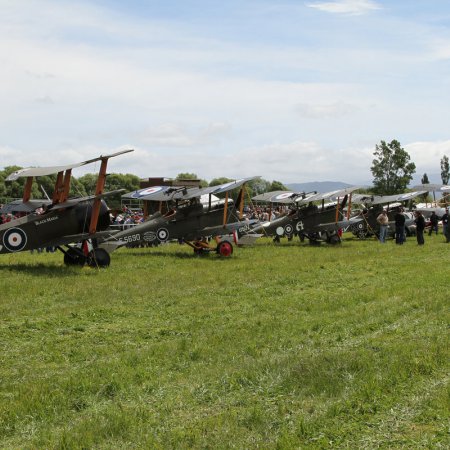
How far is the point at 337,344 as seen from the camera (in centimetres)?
836

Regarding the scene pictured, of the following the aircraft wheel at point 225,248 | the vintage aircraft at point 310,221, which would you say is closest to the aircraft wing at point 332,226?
the vintage aircraft at point 310,221

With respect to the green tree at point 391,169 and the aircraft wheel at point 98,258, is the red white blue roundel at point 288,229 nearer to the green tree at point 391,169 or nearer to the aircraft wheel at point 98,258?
the aircraft wheel at point 98,258

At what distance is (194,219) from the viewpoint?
23031 mm

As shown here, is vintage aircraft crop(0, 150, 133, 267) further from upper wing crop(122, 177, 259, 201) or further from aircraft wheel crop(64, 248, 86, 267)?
upper wing crop(122, 177, 259, 201)

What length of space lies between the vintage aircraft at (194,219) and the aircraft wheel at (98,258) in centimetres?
335

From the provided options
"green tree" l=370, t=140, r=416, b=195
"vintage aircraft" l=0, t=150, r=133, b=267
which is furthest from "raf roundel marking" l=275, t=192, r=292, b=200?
"green tree" l=370, t=140, r=416, b=195

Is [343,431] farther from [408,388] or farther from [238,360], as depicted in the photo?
[238,360]

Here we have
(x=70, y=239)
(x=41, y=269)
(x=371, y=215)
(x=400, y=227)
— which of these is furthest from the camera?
(x=371, y=215)

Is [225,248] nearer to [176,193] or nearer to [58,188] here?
[176,193]

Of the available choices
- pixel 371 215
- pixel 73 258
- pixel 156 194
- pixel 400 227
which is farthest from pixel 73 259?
pixel 371 215

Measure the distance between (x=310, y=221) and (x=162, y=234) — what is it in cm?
906

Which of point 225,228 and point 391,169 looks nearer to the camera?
point 225,228

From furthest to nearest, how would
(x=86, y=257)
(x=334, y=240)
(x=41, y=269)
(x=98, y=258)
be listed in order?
1. (x=334, y=240)
2. (x=86, y=257)
3. (x=98, y=258)
4. (x=41, y=269)

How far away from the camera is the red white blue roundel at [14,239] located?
55.4 ft
